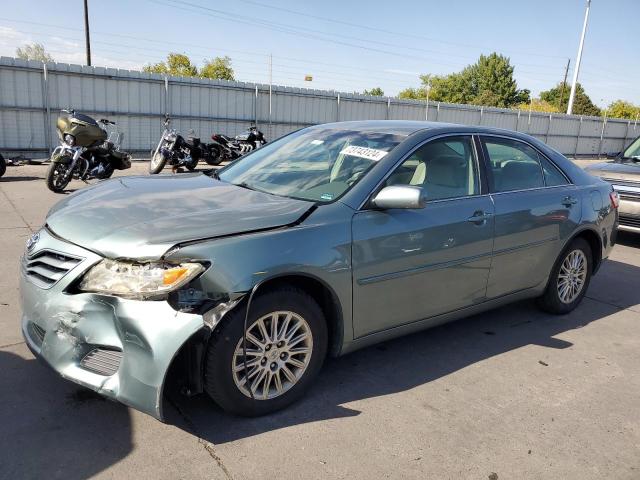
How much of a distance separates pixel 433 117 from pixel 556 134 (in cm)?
953

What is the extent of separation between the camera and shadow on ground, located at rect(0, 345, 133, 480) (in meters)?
2.46

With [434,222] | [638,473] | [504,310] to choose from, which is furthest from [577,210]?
[638,473]

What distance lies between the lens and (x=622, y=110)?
84562 mm

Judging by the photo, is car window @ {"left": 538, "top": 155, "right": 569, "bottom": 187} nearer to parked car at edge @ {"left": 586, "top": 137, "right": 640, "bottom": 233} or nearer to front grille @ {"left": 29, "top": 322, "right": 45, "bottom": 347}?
parked car at edge @ {"left": 586, "top": 137, "right": 640, "bottom": 233}

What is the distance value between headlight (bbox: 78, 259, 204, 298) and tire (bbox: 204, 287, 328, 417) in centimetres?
32

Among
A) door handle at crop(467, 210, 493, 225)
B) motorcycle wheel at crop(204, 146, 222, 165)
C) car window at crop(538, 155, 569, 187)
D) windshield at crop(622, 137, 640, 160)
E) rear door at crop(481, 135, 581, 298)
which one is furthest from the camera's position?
motorcycle wheel at crop(204, 146, 222, 165)

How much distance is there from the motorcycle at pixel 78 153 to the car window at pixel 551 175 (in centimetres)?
816

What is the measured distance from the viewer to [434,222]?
3514 millimetres

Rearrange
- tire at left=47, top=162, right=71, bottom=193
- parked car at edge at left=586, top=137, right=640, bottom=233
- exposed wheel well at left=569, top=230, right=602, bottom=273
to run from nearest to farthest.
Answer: exposed wheel well at left=569, top=230, right=602, bottom=273, parked car at edge at left=586, top=137, right=640, bottom=233, tire at left=47, top=162, right=71, bottom=193

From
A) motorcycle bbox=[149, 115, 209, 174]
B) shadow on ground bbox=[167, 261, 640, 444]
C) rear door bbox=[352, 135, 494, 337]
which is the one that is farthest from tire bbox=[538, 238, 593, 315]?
motorcycle bbox=[149, 115, 209, 174]

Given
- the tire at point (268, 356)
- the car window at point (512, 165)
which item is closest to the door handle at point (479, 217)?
the car window at point (512, 165)

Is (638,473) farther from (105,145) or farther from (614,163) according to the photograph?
(105,145)

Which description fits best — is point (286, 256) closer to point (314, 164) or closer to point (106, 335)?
point (106, 335)

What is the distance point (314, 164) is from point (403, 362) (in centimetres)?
153
